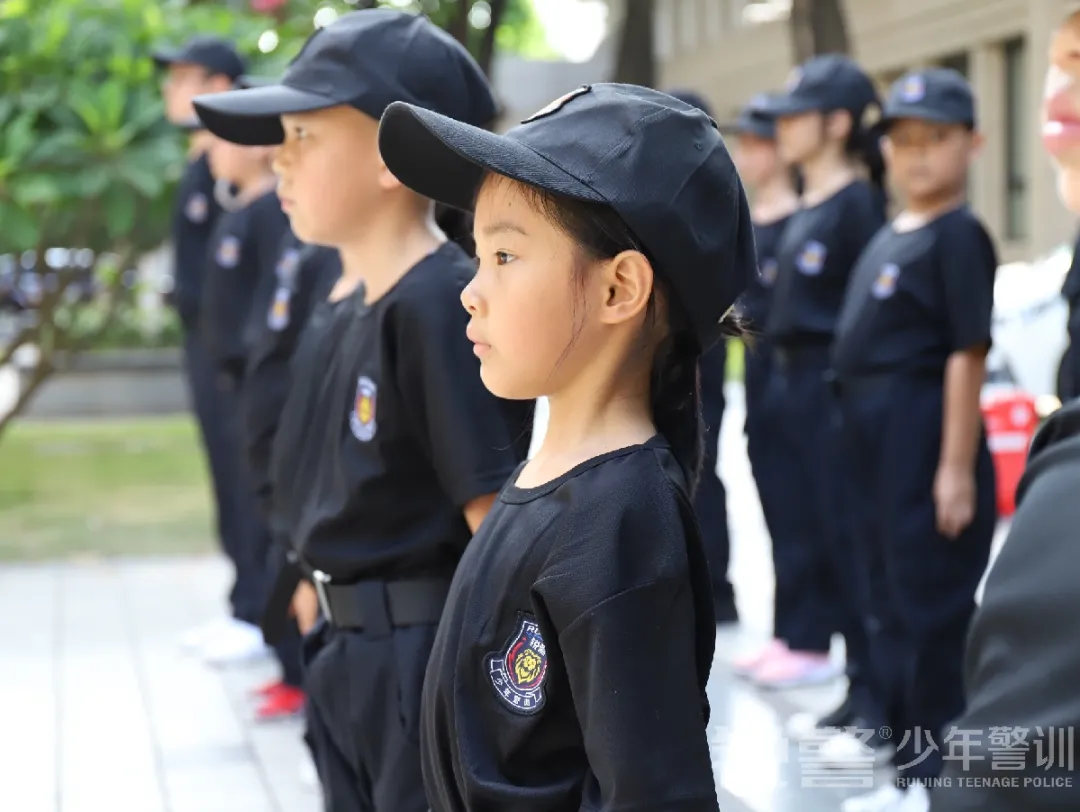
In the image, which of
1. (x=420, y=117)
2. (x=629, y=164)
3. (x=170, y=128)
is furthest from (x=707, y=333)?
(x=170, y=128)

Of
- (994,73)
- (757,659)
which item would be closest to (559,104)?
(757,659)

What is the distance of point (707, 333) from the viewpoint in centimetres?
190

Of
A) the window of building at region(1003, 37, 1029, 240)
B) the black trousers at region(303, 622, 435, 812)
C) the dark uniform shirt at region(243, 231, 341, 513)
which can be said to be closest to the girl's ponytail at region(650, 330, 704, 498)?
the black trousers at region(303, 622, 435, 812)

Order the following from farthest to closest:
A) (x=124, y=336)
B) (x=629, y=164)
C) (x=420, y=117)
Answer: (x=124, y=336) → (x=420, y=117) → (x=629, y=164)

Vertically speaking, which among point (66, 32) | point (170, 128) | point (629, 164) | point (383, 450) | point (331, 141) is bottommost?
point (170, 128)

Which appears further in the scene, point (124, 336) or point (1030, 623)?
point (124, 336)

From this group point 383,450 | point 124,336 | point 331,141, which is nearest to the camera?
point 383,450

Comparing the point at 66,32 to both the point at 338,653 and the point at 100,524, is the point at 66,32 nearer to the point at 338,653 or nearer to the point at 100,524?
the point at 100,524

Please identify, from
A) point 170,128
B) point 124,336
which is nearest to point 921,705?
point 170,128

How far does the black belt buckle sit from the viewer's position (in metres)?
2.63

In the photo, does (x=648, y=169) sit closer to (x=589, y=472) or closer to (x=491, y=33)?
(x=589, y=472)

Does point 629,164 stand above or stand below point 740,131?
above

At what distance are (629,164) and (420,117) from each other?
0.94 feet

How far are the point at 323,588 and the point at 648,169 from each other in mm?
1177
